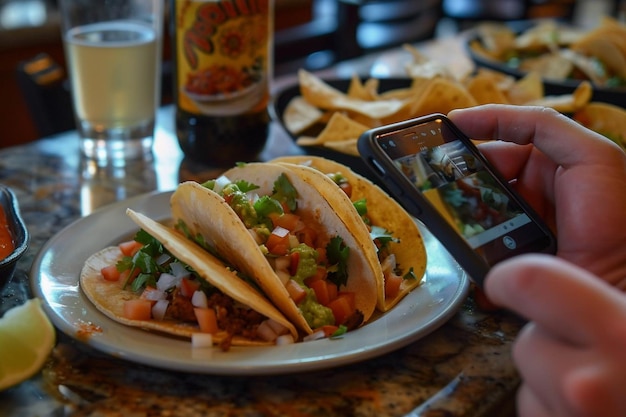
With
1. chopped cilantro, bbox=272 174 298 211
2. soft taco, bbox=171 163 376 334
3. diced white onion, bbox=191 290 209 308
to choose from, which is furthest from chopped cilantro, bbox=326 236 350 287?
diced white onion, bbox=191 290 209 308

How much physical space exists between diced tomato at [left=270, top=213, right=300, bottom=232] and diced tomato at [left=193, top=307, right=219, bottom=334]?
20cm

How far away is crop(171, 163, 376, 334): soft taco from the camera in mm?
1113

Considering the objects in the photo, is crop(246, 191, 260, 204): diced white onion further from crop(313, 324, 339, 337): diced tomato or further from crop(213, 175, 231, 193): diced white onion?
crop(313, 324, 339, 337): diced tomato

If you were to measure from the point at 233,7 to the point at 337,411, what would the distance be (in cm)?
106

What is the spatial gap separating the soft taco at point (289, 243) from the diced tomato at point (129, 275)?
0.37 feet

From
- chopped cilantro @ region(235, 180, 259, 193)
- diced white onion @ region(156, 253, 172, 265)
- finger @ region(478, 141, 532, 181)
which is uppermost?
finger @ region(478, 141, 532, 181)

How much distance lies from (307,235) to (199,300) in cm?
22

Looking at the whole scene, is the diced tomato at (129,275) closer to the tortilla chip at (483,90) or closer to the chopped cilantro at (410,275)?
the chopped cilantro at (410,275)

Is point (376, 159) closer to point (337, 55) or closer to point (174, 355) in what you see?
point (174, 355)

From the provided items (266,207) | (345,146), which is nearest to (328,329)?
(266,207)

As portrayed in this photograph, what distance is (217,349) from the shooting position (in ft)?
3.43

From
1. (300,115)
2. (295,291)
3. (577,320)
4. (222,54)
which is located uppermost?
(577,320)

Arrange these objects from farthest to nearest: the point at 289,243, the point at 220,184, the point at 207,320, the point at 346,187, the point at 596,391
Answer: the point at 346,187
the point at 220,184
the point at 289,243
the point at 207,320
the point at 596,391

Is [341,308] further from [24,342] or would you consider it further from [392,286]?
[24,342]
